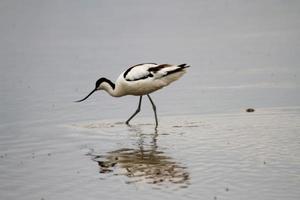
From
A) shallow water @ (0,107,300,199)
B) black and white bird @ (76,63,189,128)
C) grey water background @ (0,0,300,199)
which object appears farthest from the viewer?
black and white bird @ (76,63,189,128)

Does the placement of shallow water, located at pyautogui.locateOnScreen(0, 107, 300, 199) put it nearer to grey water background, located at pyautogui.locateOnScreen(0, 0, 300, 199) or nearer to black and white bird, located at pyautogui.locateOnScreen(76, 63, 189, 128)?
grey water background, located at pyautogui.locateOnScreen(0, 0, 300, 199)

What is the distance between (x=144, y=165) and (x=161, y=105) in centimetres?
638

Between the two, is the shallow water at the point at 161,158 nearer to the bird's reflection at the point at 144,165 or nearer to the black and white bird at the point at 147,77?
the bird's reflection at the point at 144,165

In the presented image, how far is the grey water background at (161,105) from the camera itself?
10.0 meters

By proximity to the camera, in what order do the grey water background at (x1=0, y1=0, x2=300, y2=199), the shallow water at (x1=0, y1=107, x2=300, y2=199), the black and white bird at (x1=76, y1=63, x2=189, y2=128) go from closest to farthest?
1. the shallow water at (x1=0, y1=107, x2=300, y2=199)
2. the grey water background at (x1=0, y1=0, x2=300, y2=199)
3. the black and white bird at (x1=76, y1=63, x2=189, y2=128)

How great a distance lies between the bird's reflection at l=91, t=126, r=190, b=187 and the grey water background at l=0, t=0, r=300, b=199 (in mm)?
66

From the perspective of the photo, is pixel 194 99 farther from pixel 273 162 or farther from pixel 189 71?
pixel 273 162

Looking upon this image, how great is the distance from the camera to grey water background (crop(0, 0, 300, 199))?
1000 centimetres

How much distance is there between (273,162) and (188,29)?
22.5 metres

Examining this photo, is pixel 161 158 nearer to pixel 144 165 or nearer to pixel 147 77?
pixel 144 165

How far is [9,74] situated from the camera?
77.7 ft

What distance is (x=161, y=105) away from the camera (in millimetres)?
17344

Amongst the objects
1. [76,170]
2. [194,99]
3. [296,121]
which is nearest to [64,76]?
[194,99]

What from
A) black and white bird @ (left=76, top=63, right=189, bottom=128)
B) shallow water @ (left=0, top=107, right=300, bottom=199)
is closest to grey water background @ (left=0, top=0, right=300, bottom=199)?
shallow water @ (left=0, top=107, right=300, bottom=199)
